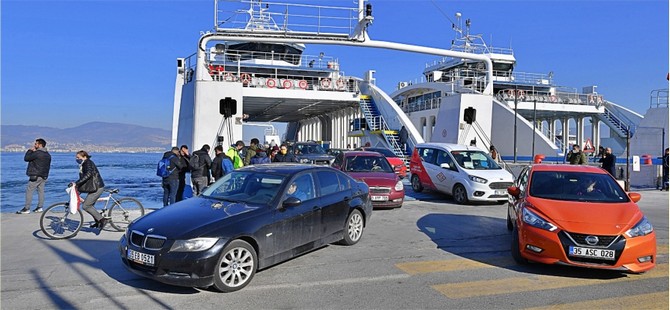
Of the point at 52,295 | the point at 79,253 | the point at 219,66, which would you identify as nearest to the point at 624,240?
the point at 52,295

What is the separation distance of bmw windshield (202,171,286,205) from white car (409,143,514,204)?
7005mm

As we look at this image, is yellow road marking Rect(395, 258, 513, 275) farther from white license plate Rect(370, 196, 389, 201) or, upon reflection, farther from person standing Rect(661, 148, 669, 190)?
person standing Rect(661, 148, 669, 190)

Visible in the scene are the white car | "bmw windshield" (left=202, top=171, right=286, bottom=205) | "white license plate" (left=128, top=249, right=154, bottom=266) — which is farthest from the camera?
the white car

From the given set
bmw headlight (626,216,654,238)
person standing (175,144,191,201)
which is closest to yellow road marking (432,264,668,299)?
bmw headlight (626,216,654,238)

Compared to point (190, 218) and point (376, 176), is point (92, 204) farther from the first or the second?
point (376, 176)

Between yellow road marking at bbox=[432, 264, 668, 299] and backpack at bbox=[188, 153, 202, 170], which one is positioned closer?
yellow road marking at bbox=[432, 264, 668, 299]

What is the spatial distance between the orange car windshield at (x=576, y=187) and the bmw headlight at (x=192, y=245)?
454cm

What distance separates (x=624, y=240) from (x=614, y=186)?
1.48m

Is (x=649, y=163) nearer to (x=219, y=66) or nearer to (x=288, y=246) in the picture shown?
(x=288, y=246)

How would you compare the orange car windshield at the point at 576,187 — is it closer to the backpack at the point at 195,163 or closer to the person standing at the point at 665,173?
the backpack at the point at 195,163

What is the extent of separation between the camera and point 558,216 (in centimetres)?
530

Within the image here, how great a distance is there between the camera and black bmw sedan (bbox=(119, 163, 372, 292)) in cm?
438

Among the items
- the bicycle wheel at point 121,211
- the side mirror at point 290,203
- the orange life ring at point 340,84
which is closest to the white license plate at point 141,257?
the side mirror at point 290,203

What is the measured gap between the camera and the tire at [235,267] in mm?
4504
